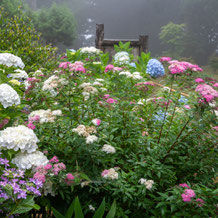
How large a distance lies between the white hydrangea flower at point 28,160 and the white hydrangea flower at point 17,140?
0.04 metres

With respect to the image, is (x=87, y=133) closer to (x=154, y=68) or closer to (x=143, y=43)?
(x=154, y=68)

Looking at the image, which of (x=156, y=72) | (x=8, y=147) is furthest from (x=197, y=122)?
(x=156, y=72)

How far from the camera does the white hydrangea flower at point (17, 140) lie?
1479 mm

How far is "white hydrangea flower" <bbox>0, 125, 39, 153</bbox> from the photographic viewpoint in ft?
4.85

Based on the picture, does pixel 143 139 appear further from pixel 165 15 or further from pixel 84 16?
pixel 84 16

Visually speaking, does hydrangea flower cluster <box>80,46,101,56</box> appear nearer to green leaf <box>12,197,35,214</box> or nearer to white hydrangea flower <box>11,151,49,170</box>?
white hydrangea flower <box>11,151,49,170</box>

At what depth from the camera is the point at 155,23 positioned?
3572 centimetres

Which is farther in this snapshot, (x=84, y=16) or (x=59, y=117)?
(x=84, y=16)

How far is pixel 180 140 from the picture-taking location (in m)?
2.19

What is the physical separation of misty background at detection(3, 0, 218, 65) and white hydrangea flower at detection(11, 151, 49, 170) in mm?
18936

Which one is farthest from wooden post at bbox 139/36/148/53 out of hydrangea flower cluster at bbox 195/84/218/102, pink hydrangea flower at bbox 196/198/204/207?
pink hydrangea flower at bbox 196/198/204/207

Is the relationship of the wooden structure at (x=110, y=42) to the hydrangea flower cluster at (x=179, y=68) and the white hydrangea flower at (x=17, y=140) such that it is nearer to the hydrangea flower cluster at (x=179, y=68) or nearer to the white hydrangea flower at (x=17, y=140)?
the hydrangea flower cluster at (x=179, y=68)

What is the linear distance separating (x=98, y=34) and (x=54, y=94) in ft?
21.1

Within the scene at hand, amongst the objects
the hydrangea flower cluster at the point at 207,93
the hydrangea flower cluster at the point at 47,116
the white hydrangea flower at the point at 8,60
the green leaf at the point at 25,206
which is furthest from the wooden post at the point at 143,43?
the green leaf at the point at 25,206
